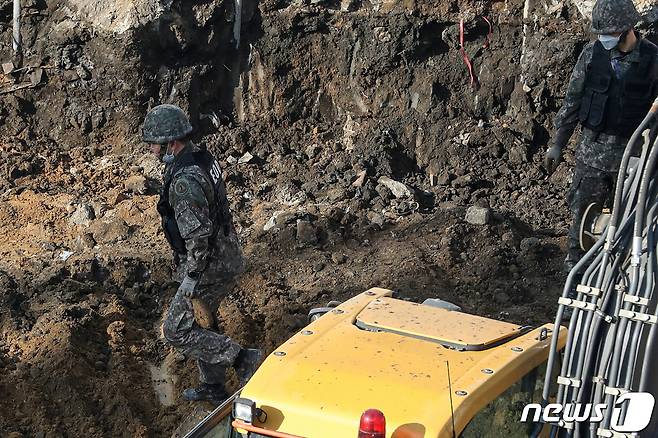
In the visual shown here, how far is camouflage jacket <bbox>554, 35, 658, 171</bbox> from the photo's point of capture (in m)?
6.76

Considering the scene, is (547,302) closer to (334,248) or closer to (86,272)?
(334,248)

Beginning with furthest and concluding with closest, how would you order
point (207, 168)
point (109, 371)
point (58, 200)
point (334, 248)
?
point (58, 200), point (334, 248), point (109, 371), point (207, 168)

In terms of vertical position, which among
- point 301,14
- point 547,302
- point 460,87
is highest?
point 301,14

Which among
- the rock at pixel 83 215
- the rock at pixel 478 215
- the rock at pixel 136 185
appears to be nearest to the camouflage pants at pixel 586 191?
the rock at pixel 478 215

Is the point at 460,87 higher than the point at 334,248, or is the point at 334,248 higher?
the point at 460,87

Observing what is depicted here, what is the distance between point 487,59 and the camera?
1039cm

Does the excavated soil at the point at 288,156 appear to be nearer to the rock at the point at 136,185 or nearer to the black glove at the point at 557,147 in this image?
the rock at the point at 136,185

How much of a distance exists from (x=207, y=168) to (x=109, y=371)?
1.72 metres

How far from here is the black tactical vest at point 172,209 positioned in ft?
20.7

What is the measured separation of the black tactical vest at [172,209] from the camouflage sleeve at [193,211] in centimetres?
6

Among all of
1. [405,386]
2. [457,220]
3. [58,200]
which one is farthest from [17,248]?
[405,386]

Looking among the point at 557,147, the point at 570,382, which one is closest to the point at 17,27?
the point at 557,147

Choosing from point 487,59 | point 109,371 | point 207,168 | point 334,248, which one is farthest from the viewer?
point 487,59

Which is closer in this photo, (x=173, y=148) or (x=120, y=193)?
(x=173, y=148)
